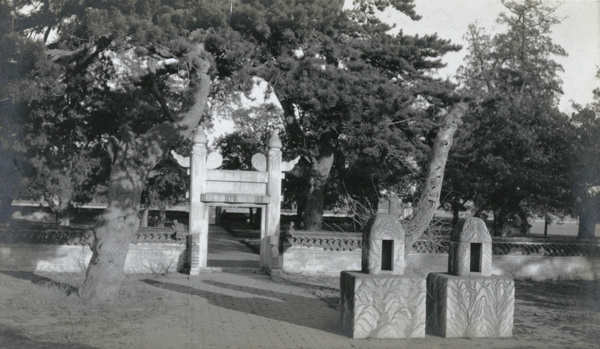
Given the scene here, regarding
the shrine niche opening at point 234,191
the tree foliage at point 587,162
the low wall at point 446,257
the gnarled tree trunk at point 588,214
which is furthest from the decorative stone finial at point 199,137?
the gnarled tree trunk at point 588,214

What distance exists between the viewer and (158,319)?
9906mm

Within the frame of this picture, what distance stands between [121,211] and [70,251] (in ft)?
17.4

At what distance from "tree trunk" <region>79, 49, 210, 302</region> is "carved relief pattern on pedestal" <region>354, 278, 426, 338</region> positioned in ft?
18.1

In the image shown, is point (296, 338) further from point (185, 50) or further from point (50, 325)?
point (185, 50)

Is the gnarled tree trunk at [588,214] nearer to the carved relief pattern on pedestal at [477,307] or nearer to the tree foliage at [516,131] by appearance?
the tree foliage at [516,131]

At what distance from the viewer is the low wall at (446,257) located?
57.3 ft

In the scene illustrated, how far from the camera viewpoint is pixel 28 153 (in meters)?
21.3

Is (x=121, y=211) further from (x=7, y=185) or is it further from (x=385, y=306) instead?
(x=7, y=185)

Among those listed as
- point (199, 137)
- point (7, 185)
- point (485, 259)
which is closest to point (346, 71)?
point (199, 137)

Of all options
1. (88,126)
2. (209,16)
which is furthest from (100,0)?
(88,126)

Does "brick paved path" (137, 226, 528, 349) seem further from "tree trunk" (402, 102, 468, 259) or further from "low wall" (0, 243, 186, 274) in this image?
"tree trunk" (402, 102, 468, 259)

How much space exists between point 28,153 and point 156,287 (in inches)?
425

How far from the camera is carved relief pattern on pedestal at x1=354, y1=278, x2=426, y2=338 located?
28.7 feet

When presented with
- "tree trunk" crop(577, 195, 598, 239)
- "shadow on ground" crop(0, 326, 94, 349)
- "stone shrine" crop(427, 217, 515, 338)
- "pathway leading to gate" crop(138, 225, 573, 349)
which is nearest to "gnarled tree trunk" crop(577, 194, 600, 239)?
"tree trunk" crop(577, 195, 598, 239)
